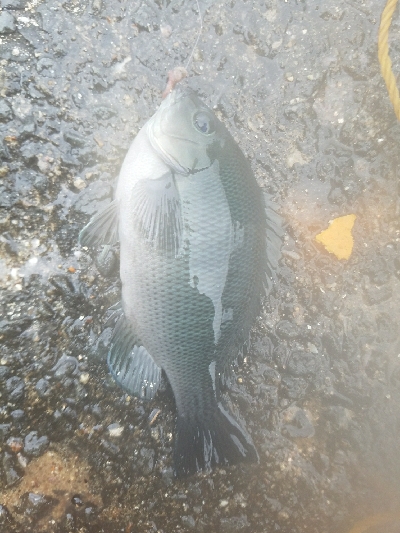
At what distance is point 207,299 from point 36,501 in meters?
1.49

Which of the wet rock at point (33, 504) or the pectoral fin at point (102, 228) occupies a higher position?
the pectoral fin at point (102, 228)

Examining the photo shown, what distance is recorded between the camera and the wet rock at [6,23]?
228 centimetres

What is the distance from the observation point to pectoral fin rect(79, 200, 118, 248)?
216cm

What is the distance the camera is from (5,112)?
2.25 meters

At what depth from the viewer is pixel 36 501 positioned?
6.87 feet

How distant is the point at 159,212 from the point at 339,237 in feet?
4.37

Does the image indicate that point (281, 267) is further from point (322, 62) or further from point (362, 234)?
point (322, 62)

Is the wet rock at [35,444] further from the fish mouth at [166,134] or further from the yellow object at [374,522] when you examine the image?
the yellow object at [374,522]

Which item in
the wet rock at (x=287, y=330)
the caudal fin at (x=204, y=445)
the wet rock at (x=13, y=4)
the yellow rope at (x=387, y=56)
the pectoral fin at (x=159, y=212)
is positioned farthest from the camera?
the wet rock at (x=287, y=330)

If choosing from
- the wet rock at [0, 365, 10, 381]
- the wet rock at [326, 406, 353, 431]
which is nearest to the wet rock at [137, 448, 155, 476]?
the wet rock at [0, 365, 10, 381]

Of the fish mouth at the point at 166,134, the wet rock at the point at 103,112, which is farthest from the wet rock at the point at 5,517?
the wet rock at the point at 103,112

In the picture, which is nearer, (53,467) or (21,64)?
(53,467)

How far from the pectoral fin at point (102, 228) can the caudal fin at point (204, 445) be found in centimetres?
115

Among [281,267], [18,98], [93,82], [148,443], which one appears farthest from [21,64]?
[148,443]
